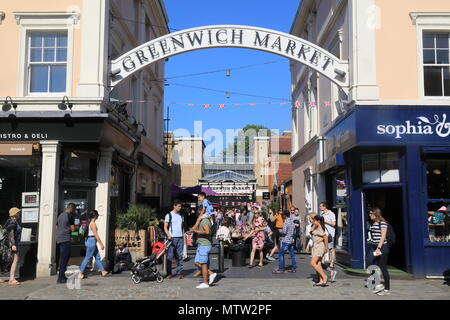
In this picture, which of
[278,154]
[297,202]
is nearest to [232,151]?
[278,154]

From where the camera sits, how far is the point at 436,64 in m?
13.3

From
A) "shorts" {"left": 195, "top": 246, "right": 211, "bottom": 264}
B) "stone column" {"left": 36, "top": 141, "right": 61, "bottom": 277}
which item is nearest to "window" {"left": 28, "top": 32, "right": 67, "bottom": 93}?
"stone column" {"left": 36, "top": 141, "right": 61, "bottom": 277}

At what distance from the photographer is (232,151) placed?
71.0 meters

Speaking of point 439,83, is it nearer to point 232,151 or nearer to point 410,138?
point 410,138

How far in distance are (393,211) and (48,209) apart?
9.80 m

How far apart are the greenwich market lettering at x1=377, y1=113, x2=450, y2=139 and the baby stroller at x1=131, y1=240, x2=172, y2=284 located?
6.40 metres

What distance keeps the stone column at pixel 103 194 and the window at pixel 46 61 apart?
2259 millimetres

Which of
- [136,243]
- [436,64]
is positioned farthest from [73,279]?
[436,64]

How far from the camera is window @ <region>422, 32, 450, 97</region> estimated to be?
13.2 m

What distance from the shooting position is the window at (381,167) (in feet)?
42.2

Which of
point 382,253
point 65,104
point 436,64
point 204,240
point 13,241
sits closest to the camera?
point 382,253

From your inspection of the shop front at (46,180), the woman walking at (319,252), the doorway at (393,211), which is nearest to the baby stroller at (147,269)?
the shop front at (46,180)

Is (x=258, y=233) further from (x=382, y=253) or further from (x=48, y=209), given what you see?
(x=48, y=209)

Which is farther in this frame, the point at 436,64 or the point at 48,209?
the point at 436,64
